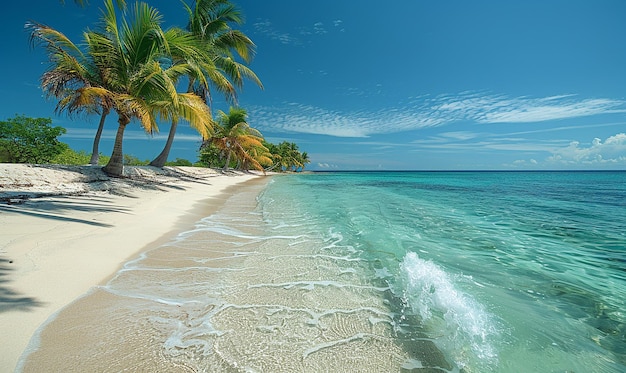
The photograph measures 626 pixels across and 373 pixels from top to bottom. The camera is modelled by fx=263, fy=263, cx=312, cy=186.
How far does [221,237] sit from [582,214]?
41.4ft

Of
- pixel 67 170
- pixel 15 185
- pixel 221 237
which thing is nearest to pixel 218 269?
pixel 221 237

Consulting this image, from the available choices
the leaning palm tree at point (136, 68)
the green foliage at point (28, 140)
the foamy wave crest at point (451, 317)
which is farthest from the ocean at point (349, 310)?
the green foliage at point (28, 140)

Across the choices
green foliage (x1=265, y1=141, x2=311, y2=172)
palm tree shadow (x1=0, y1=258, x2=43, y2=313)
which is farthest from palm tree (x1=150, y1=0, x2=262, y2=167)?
green foliage (x1=265, y1=141, x2=311, y2=172)

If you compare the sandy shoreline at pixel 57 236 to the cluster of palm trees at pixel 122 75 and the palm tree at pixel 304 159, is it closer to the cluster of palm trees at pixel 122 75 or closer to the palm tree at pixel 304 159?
the cluster of palm trees at pixel 122 75

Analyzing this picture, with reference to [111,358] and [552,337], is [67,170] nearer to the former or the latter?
[111,358]

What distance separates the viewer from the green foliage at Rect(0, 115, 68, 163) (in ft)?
42.9

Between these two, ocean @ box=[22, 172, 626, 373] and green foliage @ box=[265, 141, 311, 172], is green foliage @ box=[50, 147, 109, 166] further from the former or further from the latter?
green foliage @ box=[265, 141, 311, 172]

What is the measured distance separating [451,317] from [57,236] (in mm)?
5379

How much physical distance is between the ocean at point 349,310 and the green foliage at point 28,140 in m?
15.0

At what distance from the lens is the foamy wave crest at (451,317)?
6.82 feet

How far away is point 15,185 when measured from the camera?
24.0 ft

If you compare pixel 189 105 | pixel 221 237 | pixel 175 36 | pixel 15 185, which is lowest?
pixel 221 237

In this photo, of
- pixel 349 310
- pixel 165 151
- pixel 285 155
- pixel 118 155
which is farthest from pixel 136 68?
pixel 285 155

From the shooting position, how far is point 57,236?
3.93 m
